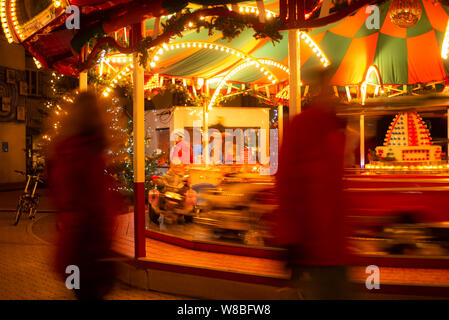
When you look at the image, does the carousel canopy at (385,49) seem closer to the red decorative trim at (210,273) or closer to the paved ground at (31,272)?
the red decorative trim at (210,273)

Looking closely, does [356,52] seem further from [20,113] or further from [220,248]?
[20,113]

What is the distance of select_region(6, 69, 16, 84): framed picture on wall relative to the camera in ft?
80.5

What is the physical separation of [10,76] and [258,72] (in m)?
19.0

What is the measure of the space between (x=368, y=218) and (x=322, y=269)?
2966 millimetres

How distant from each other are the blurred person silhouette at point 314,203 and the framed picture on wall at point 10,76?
84.9 ft

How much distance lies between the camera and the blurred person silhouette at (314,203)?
2701 millimetres

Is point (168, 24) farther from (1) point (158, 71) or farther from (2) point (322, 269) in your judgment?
(1) point (158, 71)

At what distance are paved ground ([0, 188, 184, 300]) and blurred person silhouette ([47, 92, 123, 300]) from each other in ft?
0.94

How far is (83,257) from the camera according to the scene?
10.1 ft

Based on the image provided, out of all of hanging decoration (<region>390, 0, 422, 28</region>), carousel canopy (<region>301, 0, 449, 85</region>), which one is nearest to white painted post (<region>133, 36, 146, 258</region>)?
hanging decoration (<region>390, 0, 422, 28</region>)

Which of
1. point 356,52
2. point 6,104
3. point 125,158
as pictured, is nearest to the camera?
point 356,52

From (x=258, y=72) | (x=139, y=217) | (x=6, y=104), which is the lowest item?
(x=139, y=217)

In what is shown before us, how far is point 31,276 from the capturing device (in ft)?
19.6

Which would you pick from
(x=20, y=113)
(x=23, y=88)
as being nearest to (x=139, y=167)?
(x=20, y=113)
